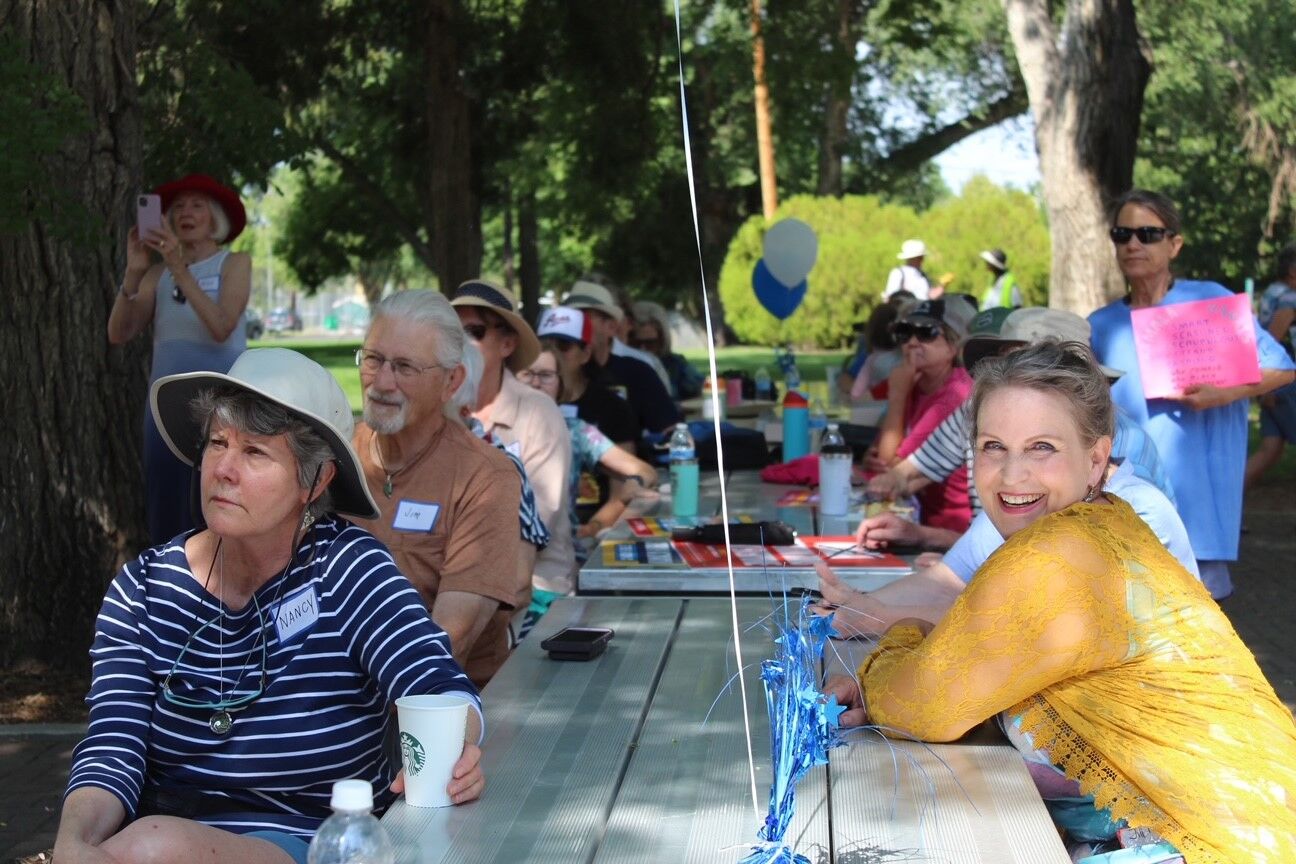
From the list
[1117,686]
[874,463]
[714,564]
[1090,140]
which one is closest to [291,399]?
[1117,686]

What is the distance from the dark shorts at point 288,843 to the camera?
2660mm

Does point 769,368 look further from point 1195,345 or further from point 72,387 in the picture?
point 1195,345

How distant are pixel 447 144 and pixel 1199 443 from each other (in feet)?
32.3

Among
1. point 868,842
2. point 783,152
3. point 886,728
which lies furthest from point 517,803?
point 783,152

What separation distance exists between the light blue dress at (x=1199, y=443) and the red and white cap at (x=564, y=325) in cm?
259

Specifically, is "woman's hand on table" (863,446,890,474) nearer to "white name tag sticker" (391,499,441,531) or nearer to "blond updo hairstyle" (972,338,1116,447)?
"white name tag sticker" (391,499,441,531)

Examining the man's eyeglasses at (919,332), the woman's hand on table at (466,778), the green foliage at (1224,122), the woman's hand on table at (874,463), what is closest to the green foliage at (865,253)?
the green foliage at (1224,122)

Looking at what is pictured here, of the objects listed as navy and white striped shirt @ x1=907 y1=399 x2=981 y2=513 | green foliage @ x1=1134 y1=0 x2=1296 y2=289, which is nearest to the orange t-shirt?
navy and white striped shirt @ x1=907 y1=399 x2=981 y2=513

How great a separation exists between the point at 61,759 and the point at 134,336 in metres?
1.82

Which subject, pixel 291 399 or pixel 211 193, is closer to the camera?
pixel 291 399

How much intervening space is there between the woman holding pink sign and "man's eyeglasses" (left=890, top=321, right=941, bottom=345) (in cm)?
95

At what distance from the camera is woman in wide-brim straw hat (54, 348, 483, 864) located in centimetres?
275

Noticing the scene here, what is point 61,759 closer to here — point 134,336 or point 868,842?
point 134,336

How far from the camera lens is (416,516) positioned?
3771 millimetres
